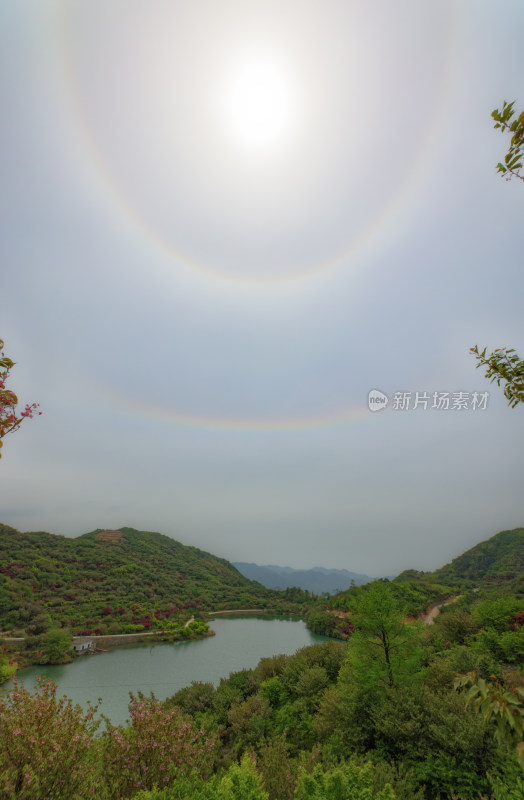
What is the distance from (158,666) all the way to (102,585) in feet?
105

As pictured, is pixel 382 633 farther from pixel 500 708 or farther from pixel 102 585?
pixel 102 585

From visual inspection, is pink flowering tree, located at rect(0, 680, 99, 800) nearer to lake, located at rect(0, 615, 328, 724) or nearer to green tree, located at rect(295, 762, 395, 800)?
green tree, located at rect(295, 762, 395, 800)

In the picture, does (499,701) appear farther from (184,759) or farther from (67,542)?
(67,542)

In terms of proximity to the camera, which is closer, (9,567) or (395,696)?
(395,696)

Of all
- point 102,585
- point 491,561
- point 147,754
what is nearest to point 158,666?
point 102,585

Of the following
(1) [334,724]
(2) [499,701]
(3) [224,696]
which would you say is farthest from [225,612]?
(2) [499,701]

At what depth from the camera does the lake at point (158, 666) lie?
982 inches

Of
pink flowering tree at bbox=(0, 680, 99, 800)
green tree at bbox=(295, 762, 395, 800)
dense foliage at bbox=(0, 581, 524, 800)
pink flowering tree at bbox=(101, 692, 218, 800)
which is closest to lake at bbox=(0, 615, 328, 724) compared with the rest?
dense foliage at bbox=(0, 581, 524, 800)

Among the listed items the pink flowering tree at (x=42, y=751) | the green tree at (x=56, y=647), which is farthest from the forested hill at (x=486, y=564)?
the pink flowering tree at (x=42, y=751)

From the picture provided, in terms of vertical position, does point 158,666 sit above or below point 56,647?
below

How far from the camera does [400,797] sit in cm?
697

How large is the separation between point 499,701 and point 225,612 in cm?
7241

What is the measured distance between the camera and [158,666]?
32219mm

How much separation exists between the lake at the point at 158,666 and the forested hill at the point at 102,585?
8.10 m
